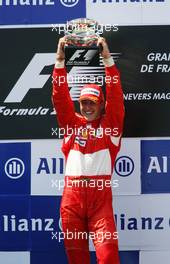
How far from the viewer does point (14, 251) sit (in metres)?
3.06

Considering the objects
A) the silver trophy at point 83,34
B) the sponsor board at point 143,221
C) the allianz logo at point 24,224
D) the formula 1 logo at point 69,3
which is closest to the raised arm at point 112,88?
the silver trophy at point 83,34

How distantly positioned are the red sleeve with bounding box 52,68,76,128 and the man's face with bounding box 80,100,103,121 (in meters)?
0.07

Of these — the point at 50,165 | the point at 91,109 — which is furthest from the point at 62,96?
the point at 50,165

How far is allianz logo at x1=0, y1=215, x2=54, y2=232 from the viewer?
3.03 metres

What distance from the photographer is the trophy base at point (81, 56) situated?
289cm

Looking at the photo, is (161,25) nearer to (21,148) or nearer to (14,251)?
(21,148)

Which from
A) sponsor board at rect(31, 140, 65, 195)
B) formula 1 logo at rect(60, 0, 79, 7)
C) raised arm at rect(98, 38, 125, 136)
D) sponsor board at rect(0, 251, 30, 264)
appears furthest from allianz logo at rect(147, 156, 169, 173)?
formula 1 logo at rect(60, 0, 79, 7)

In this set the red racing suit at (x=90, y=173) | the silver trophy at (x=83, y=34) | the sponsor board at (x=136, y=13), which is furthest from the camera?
the sponsor board at (x=136, y=13)

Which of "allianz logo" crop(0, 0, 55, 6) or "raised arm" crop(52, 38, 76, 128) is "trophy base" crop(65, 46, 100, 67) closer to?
"raised arm" crop(52, 38, 76, 128)

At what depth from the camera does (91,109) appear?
2.74 metres

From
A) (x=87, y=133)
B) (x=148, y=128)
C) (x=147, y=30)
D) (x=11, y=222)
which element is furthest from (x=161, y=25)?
(x=11, y=222)

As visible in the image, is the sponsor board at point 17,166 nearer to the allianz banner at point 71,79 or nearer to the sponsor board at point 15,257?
the allianz banner at point 71,79

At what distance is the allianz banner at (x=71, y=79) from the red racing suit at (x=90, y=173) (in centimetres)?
30

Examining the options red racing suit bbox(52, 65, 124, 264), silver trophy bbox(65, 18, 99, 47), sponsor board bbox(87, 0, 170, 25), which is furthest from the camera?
sponsor board bbox(87, 0, 170, 25)
